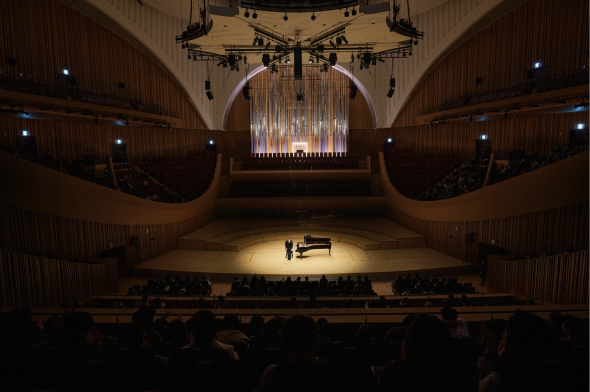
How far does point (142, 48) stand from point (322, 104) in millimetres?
9538

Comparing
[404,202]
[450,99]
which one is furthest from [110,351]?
[450,99]

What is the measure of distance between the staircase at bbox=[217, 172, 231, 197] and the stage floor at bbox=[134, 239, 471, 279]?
4985 millimetres

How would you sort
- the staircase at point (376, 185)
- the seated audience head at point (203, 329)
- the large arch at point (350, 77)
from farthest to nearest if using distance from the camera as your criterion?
the large arch at point (350, 77) → the staircase at point (376, 185) → the seated audience head at point (203, 329)

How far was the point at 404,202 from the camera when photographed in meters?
14.4

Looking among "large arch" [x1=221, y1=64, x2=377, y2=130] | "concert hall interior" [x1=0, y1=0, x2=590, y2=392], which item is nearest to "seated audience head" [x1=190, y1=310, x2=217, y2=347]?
"concert hall interior" [x1=0, y1=0, x2=590, y2=392]

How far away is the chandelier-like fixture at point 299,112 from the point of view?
818 inches

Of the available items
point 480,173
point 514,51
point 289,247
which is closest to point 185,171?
point 289,247

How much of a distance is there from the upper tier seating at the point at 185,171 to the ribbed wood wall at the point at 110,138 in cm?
63

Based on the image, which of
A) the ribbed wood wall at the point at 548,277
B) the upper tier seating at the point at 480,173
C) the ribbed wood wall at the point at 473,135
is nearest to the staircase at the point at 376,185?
the ribbed wood wall at the point at 473,135

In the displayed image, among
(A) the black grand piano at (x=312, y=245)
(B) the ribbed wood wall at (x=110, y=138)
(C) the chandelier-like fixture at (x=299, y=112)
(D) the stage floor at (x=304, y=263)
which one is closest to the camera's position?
(D) the stage floor at (x=304, y=263)

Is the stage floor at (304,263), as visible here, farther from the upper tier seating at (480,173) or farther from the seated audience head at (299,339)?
the seated audience head at (299,339)

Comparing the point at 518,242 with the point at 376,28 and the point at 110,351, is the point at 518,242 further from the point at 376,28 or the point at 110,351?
the point at 110,351

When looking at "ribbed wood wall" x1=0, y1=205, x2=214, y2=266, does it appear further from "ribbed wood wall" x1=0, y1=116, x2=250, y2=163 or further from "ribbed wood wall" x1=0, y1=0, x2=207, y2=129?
"ribbed wood wall" x1=0, y1=0, x2=207, y2=129

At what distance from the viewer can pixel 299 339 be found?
1.45 meters
